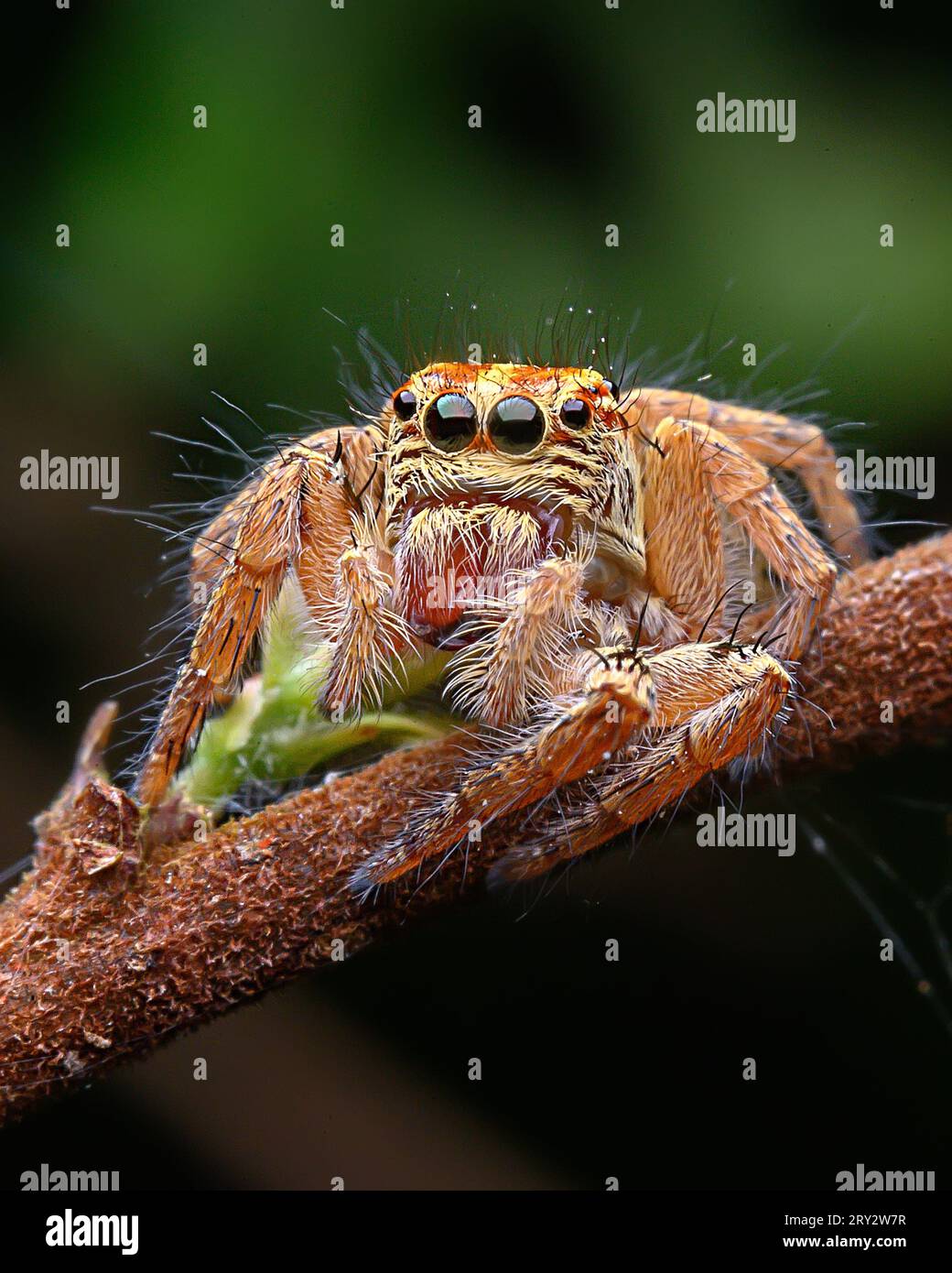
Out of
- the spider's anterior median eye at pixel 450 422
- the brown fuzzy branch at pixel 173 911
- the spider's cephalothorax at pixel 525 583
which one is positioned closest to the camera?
the brown fuzzy branch at pixel 173 911

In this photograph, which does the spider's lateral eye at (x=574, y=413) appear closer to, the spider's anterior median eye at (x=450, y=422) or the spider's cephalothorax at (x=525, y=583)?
the spider's cephalothorax at (x=525, y=583)

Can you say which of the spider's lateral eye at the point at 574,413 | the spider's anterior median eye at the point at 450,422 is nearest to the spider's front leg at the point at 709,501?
the spider's lateral eye at the point at 574,413

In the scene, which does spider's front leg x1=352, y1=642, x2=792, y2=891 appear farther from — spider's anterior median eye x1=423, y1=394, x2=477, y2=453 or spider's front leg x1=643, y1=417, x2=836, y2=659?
spider's anterior median eye x1=423, y1=394, x2=477, y2=453

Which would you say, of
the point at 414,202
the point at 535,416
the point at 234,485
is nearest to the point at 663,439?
the point at 535,416

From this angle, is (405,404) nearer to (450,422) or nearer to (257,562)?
(450,422)

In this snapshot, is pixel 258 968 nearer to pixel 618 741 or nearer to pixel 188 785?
pixel 188 785

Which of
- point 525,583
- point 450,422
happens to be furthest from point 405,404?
point 525,583
